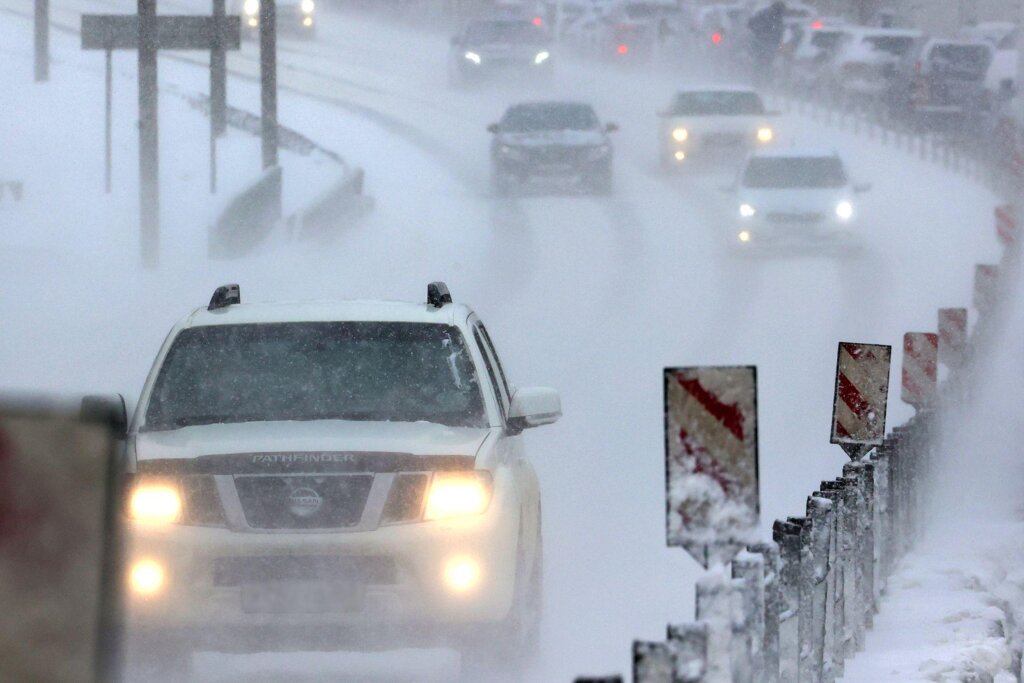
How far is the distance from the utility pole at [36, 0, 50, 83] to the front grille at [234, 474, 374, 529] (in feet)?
99.4

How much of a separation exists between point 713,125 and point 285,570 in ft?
97.4

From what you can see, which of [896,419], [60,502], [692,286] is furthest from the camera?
[692,286]

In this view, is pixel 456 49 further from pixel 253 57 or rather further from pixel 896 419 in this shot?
pixel 896 419

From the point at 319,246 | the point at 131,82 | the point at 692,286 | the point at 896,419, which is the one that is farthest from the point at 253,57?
the point at 896,419

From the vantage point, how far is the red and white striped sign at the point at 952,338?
15.8 meters

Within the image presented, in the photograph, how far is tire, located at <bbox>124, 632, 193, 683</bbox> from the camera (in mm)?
6305

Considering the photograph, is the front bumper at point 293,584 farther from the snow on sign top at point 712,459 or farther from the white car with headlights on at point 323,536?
the snow on sign top at point 712,459

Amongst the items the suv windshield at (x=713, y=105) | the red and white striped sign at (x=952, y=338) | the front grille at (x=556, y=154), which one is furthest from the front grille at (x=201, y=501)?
the suv windshield at (x=713, y=105)

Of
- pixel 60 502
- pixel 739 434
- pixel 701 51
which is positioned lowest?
pixel 701 51

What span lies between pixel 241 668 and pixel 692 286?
18.4 meters

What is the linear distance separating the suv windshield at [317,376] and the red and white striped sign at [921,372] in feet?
21.2

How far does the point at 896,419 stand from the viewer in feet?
53.1

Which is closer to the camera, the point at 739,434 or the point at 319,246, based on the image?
the point at 739,434

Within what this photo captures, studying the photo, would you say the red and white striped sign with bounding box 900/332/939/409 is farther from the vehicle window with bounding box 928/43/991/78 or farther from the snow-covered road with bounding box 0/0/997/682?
the vehicle window with bounding box 928/43/991/78
